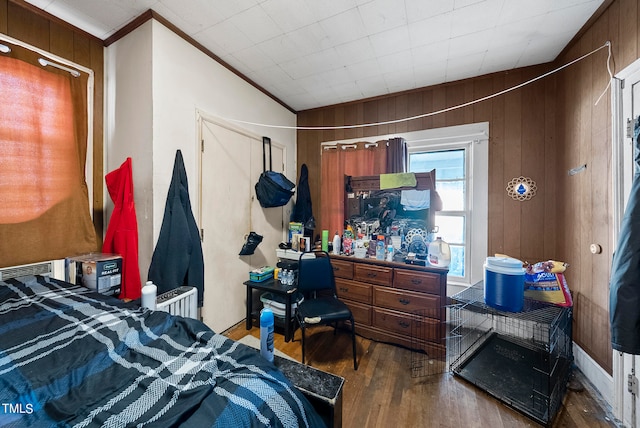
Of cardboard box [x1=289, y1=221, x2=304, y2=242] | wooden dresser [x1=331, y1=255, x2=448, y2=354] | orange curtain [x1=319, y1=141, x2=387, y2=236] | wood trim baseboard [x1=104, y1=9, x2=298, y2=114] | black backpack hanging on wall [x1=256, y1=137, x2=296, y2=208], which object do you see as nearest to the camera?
wood trim baseboard [x1=104, y1=9, x2=298, y2=114]

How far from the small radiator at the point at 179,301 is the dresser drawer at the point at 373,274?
1446 mm

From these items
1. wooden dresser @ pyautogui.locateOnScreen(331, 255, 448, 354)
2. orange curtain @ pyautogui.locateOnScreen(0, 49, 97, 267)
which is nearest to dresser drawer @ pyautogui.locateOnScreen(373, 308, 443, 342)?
wooden dresser @ pyautogui.locateOnScreen(331, 255, 448, 354)

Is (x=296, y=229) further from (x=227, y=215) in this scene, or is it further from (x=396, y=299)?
(x=396, y=299)

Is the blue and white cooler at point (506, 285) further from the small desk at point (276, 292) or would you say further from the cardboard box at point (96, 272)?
the cardboard box at point (96, 272)

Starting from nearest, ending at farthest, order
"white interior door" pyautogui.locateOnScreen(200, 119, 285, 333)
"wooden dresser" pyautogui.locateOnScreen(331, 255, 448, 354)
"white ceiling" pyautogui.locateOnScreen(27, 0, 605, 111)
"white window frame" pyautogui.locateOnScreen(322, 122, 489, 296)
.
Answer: "white ceiling" pyautogui.locateOnScreen(27, 0, 605, 111), "wooden dresser" pyautogui.locateOnScreen(331, 255, 448, 354), "white interior door" pyautogui.locateOnScreen(200, 119, 285, 333), "white window frame" pyautogui.locateOnScreen(322, 122, 489, 296)

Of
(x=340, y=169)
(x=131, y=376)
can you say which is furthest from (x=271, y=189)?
(x=131, y=376)

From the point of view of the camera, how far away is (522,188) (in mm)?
2258

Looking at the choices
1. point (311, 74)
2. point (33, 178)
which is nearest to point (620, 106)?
point (311, 74)

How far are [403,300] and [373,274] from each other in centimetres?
34

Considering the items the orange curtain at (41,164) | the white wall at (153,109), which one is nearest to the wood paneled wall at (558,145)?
the white wall at (153,109)

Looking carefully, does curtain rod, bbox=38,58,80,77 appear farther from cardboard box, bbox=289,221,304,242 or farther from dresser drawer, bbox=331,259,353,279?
dresser drawer, bbox=331,259,353,279

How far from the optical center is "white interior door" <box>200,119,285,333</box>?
2.17 m

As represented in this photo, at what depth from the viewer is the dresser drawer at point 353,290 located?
2.35 m

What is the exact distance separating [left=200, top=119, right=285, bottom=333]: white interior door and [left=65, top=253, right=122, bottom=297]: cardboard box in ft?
2.07
